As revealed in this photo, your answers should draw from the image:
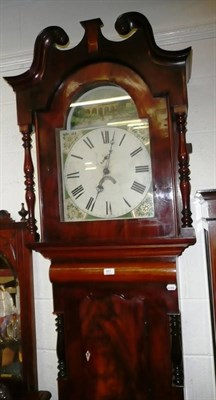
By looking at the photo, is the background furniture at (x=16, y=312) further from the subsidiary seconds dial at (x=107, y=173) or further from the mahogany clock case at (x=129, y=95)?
the subsidiary seconds dial at (x=107, y=173)

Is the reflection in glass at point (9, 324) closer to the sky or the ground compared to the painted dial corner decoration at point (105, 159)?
closer to the ground

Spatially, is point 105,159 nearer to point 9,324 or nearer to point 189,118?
point 189,118

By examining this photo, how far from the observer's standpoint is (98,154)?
1131 mm

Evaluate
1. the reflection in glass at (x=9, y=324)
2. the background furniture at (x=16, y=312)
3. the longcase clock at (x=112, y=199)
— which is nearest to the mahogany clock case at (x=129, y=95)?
the longcase clock at (x=112, y=199)

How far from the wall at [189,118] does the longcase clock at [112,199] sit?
0.18 metres

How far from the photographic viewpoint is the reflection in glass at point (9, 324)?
1.29 meters

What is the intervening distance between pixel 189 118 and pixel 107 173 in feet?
1.32

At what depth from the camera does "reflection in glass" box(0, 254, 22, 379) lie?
1.29 metres

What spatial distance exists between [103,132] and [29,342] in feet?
2.75

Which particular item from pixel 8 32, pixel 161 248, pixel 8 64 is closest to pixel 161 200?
pixel 161 248

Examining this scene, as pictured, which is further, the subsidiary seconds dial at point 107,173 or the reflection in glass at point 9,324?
the reflection in glass at point 9,324

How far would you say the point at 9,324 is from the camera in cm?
130

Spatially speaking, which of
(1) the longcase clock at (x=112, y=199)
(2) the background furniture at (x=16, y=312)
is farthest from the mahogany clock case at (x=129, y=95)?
(2) the background furniture at (x=16, y=312)

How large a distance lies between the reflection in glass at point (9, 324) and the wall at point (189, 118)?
0.10m
